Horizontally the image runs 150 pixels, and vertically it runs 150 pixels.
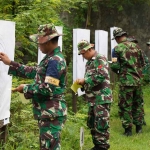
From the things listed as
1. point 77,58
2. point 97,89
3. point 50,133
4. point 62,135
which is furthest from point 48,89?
point 77,58

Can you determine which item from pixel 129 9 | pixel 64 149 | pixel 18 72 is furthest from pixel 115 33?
pixel 129 9

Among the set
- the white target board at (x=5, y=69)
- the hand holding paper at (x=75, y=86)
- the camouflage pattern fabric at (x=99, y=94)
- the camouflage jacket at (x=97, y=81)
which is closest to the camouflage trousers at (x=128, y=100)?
the camouflage pattern fabric at (x=99, y=94)

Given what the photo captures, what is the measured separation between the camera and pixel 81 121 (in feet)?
24.1

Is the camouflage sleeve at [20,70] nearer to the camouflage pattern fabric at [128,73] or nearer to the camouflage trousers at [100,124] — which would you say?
the camouflage trousers at [100,124]

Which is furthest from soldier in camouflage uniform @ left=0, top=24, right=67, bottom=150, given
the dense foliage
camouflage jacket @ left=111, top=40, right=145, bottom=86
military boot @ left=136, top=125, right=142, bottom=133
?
military boot @ left=136, top=125, right=142, bottom=133

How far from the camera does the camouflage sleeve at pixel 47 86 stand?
13.3 ft

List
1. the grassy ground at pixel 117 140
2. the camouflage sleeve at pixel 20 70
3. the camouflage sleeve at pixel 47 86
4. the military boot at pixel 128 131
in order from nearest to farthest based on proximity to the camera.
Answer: the camouflage sleeve at pixel 47 86 → the camouflage sleeve at pixel 20 70 → the grassy ground at pixel 117 140 → the military boot at pixel 128 131

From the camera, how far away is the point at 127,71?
728 centimetres

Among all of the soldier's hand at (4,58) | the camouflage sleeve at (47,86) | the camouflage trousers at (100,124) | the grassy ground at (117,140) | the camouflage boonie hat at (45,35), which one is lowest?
the grassy ground at (117,140)

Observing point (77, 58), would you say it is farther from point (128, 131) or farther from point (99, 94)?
point (128, 131)

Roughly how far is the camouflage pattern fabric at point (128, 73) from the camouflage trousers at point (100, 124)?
1.44 m

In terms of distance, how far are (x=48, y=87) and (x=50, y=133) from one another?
1.90 ft

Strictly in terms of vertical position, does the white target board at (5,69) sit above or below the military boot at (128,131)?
above

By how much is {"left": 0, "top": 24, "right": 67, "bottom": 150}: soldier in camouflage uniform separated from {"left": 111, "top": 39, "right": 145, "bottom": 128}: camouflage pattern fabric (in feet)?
10.3
